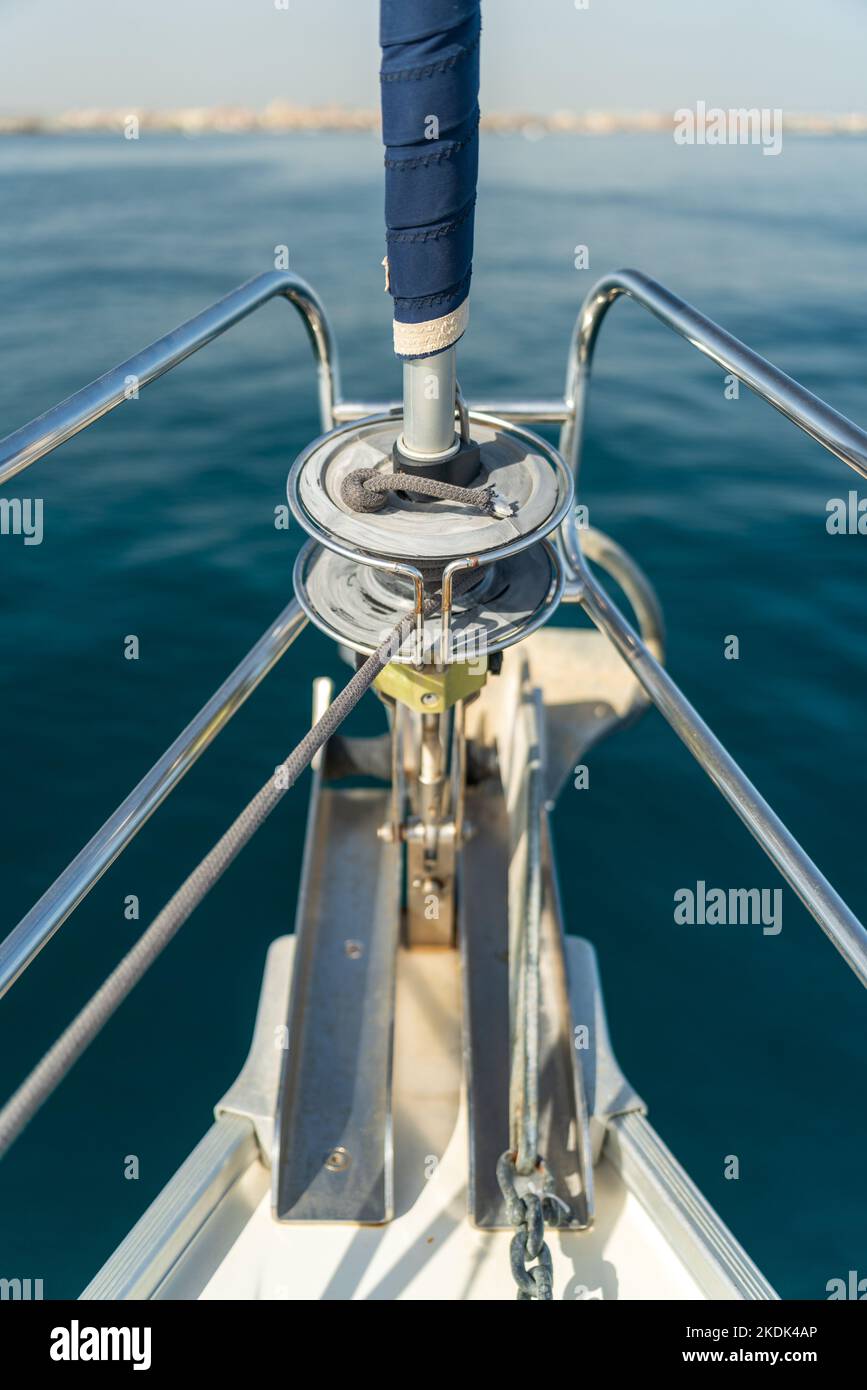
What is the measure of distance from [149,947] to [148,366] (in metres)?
1.03

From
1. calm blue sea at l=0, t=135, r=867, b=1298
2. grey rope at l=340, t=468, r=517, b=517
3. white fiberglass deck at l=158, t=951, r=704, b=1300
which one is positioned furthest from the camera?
→ calm blue sea at l=0, t=135, r=867, b=1298

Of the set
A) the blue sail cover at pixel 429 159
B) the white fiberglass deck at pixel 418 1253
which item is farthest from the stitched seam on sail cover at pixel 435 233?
the white fiberglass deck at pixel 418 1253

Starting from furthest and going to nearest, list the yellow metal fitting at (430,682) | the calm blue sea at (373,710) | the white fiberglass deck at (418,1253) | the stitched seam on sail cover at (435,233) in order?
the calm blue sea at (373,710)
the white fiberglass deck at (418,1253)
the yellow metal fitting at (430,682)
the stitched seam on sail cover at (435,233)

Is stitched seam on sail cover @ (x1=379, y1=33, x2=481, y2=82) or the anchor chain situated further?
the anchor chain

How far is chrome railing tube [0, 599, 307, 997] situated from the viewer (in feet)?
4.04

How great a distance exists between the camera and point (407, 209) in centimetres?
140

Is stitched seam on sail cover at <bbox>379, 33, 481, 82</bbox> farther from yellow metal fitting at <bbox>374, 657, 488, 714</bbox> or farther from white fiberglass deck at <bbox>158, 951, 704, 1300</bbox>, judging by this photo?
white fiberglass deck at <bbox>158, 951, 704, 1300</bbox>

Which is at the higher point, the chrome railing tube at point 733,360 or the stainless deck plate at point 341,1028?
the chrome railing tube at point 733,360

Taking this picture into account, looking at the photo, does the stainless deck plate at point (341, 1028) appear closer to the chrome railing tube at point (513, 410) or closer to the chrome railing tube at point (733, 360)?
the chrome railing tube at point (513, 410)

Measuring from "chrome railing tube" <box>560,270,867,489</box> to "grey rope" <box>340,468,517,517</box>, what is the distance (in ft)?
1.49

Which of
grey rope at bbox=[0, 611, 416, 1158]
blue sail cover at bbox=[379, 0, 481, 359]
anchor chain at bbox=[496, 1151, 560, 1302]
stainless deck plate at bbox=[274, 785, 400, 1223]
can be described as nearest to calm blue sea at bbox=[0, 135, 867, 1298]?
stainless deck plate at bbox=[274, 785, 400, 1223]

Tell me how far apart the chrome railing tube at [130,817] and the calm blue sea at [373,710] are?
81.7 inches

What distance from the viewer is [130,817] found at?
57.4 inches

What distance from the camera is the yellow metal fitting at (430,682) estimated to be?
6.02ft
